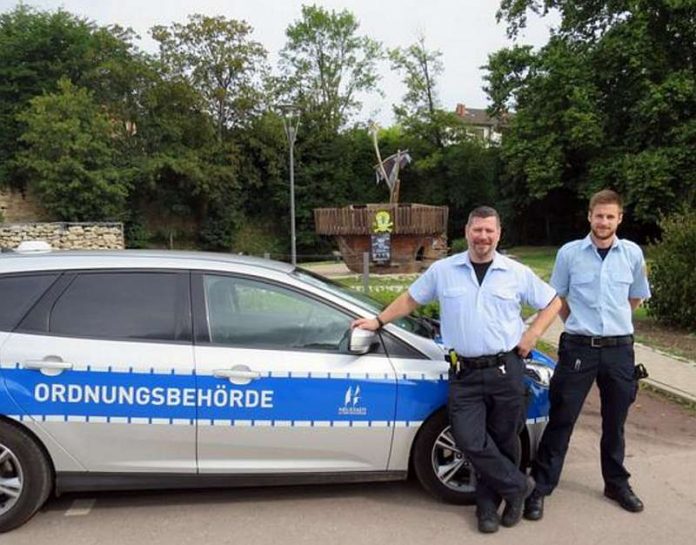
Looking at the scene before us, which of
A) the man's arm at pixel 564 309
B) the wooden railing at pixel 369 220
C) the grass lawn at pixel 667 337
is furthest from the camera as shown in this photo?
the wooden railing at pixel 369 220

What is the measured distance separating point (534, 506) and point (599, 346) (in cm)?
99

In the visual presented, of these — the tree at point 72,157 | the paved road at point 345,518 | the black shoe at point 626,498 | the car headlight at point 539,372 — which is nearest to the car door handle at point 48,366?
the paved road at point 345,518

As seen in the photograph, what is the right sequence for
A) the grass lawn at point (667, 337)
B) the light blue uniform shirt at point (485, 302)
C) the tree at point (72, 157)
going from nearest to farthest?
1. the light blue uniform shirt at point (485, 302)
2. the grass lawn at point (667, 337)
3. the tree at point (72, 157)

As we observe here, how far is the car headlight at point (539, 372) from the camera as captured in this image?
154 inches

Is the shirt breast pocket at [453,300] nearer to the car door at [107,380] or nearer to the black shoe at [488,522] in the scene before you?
the black shoe at [488,522]

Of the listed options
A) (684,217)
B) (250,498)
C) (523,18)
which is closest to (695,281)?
(684,217)

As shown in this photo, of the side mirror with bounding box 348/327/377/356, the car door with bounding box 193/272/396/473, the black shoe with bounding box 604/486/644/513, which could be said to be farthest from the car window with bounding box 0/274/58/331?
the black shoe with bounding box 604/486/644/513

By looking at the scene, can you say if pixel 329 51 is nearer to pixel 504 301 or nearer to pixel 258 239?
pixel 258 239

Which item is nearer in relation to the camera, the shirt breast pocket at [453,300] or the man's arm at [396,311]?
the shirt breast pocket at [453,300]

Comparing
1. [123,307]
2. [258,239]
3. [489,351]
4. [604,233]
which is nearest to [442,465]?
[489,351]

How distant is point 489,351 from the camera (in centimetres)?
338

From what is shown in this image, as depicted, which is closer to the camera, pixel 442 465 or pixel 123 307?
pixel 123 307

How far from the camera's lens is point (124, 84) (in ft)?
122

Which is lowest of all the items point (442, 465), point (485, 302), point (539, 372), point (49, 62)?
point (442, 465)
